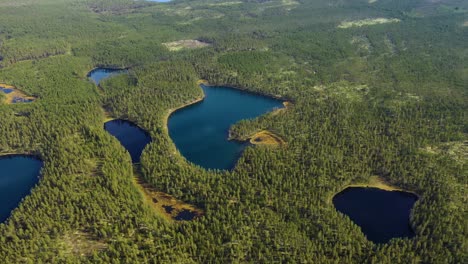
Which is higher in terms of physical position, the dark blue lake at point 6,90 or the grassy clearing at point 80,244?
the dark blue lake at point 6,90

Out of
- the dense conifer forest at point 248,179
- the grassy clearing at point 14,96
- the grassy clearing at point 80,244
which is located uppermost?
the grassy clearing at point 14,96

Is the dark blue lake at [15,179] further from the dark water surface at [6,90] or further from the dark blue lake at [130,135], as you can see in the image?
the dark water surface at [6,90]

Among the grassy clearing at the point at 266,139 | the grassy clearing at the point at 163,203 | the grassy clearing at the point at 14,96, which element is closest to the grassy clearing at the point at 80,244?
the grassy clearing at the point at 163,203

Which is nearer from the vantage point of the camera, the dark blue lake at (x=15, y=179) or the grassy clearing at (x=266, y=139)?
the dark blue lake at (x=15, y=179)

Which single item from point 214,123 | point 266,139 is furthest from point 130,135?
point 266,139

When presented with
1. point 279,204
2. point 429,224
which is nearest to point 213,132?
point 279,204

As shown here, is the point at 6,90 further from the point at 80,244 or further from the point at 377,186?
the point at 377,186

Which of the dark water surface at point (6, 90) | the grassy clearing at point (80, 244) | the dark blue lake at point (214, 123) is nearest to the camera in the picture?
the grassy clearing at point (80, 244)

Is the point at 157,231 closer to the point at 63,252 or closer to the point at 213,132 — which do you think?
the point at 63,252
